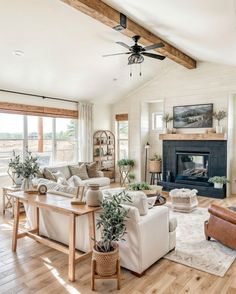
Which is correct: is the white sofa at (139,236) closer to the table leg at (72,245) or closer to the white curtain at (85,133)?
the table leg at (72,245)

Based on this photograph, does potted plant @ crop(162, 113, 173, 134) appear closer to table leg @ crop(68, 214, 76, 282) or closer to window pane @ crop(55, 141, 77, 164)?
window pane @ crop(55, 141, 77, 164)

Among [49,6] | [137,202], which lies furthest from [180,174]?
[49,6]

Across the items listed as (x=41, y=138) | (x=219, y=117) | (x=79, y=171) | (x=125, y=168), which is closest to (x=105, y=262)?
(x=79, y=171)

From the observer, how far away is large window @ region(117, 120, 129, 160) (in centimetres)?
892

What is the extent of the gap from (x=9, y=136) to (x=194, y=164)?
5.08 meters

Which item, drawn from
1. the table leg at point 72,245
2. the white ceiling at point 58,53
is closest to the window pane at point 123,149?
the white ceiling at point 58,53

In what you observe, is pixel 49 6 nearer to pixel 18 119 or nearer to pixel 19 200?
pixel 19 200

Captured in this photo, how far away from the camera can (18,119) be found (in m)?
6.32

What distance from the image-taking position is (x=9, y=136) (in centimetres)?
612

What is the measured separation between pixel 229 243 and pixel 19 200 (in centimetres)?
298

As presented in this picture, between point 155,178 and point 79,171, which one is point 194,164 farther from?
point 79,171

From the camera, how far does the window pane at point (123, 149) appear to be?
893cm

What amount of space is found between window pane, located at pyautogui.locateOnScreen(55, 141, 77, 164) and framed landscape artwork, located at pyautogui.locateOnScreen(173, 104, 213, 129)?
3.21 m

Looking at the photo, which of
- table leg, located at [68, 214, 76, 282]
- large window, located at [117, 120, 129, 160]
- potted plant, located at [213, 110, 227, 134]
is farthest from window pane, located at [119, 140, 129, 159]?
table leg, located at [68, 214, 76, 282]
